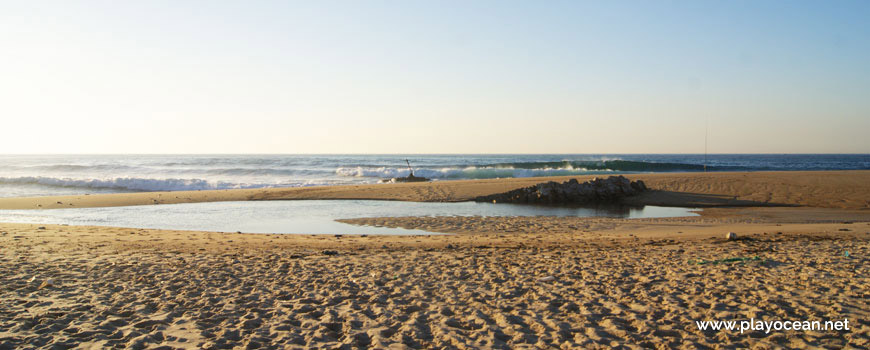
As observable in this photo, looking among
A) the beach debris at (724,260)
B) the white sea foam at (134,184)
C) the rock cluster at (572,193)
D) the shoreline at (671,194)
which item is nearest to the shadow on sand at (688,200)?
the shoreline at (671,194)

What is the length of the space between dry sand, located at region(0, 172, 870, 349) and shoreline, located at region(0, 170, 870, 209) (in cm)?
779

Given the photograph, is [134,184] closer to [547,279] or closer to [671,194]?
[671,194]

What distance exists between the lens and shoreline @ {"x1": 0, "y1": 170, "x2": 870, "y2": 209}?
56.3 ft

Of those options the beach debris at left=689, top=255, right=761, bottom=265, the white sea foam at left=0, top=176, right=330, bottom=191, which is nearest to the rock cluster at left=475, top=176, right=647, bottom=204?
the beach debris at left=689, top=255, right=761, bottom=265

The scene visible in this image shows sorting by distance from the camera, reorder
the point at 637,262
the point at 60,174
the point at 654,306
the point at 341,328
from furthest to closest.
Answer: the point at 60,174, the point at 637,262, the point at 654,306, the point at 341,328

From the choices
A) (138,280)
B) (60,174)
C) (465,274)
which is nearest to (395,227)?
(465,274)

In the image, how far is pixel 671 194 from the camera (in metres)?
19.2

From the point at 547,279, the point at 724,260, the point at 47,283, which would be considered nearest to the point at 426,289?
the point at 547,279

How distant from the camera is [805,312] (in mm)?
4777

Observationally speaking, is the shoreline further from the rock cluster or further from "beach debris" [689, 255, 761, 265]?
"beach debris" [689, 255, 761, 265]

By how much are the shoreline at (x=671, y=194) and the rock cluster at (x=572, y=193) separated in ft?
2.12

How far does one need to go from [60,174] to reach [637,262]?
2186 inches

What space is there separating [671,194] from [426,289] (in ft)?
54.2

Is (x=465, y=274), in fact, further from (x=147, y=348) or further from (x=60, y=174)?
(x=60, y=174)
